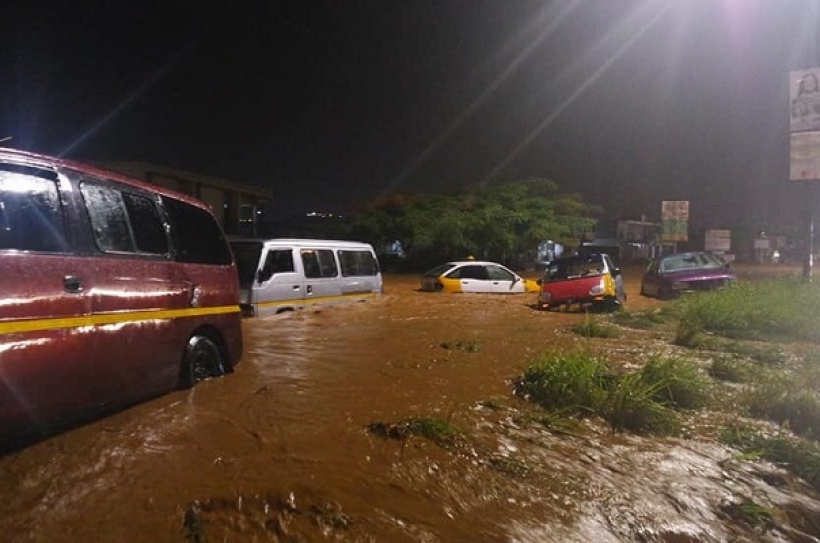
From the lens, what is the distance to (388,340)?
811 cm

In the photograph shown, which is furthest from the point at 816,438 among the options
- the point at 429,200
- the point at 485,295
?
the point at 429,200

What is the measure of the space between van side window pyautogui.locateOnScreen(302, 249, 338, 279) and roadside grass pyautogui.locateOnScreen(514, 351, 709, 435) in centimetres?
533

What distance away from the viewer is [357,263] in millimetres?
11977

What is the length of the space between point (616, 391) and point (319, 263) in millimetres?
6731

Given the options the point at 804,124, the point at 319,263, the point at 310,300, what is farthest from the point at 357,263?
the point at 804,124

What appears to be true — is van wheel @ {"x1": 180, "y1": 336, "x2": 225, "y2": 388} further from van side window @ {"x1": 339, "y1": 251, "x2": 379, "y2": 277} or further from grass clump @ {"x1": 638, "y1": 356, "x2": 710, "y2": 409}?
van side window @ {"x1": 339, "y1": 251, "x2": 379, "y2": 277}

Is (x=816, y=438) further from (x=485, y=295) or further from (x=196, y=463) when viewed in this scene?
(x=485, y=295)

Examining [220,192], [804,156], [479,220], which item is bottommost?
[479,220]

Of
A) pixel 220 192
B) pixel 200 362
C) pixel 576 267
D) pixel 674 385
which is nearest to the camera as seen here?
pixel 200 362

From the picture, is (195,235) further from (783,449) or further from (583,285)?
(583,285)

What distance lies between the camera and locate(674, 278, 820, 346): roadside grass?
9.25 m

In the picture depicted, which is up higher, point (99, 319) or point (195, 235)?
point (195, 235)

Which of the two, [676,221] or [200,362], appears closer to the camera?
[200,362]

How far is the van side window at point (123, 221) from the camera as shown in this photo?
11.4 ft
